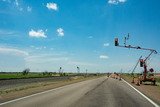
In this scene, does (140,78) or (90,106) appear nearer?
(90,106)

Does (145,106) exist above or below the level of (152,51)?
below

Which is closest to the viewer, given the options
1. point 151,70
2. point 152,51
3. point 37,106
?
point 37,106

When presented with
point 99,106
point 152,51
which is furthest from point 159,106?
point 152,51

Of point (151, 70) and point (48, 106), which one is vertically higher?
point (151, 70)

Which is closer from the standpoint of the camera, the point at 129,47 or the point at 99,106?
the point at 99,106

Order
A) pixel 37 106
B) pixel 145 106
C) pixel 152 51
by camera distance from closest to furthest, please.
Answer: pixel 37 106 < pixel 145 106 < pixel 152 51

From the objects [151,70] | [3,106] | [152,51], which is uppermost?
[152,51]

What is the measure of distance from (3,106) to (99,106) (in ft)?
12.6

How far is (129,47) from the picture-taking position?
4453 cm

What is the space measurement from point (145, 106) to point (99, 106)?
6.99 feet

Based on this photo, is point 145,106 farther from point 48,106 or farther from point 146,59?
point 146,59

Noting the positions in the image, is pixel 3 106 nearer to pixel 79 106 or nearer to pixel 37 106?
pixel 37 106

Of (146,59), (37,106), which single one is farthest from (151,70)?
(37,106)

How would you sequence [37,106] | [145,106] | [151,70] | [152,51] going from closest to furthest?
[37,106]
[145,106]
[151,70]
[152,51]
